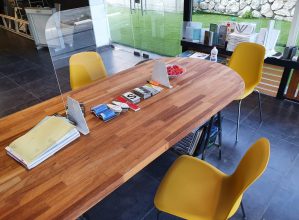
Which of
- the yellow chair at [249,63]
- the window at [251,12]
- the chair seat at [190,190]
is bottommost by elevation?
the chair seat at [190,190]

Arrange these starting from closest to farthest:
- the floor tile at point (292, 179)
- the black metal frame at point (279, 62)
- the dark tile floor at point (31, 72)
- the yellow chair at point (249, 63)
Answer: the floor tile at point (292, 179) < the yellow chair at point (249, 63) < the black metal frame at point (279, 62) < the dark tile floor at point (31, 72)

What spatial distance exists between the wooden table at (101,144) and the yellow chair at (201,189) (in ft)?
0.94

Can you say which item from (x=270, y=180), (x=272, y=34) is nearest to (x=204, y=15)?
(x=272, y=34)

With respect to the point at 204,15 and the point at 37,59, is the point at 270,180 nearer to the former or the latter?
the point at 204,15

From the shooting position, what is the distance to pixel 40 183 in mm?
1058

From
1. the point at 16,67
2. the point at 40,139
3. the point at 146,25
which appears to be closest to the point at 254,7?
the point at 146,25

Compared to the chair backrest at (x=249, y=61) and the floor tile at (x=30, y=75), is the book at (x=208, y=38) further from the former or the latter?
the floor tile at (x=30, y=75)

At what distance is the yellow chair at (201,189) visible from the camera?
1148mm

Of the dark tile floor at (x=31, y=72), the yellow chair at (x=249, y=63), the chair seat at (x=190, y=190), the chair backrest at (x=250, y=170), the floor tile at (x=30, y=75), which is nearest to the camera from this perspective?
the chair backrest at (x=250, y=170)

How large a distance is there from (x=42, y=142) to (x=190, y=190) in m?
0.83

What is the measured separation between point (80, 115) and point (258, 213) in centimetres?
140

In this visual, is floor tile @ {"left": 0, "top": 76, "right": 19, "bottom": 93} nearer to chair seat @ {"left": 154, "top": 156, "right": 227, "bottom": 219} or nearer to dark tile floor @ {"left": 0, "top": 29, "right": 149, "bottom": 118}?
dark tile floor @ {"left": 0, "top": 29, "right": 149, "bottom": 118}

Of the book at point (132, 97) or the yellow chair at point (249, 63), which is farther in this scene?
the yellow chair at point (249, 63)

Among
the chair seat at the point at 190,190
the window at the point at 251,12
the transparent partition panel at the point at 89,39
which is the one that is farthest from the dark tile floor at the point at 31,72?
the chair seat at the point at 190,190
